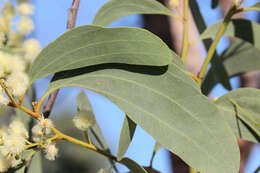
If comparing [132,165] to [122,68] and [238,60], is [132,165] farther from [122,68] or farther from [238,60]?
[238,60]

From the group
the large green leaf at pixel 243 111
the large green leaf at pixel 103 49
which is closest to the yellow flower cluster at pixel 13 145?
the large green leaf at pixel 103 49

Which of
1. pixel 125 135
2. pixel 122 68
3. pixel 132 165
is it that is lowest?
pixel 132 165

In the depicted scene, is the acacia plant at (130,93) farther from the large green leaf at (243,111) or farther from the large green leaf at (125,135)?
the large green leaf at (243,111)

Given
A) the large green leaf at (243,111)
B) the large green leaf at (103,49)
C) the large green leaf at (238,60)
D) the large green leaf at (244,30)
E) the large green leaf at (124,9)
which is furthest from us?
the large green leaf at (238,60)

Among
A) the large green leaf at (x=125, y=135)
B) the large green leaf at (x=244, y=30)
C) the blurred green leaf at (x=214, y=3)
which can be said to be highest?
the blurred green leaf at (x=214, y=3)

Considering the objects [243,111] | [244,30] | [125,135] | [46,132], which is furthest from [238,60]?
[46,132]

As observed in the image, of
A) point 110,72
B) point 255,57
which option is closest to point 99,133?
point 110,72

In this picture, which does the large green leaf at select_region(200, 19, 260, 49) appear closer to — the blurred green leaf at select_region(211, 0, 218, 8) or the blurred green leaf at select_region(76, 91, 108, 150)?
the blurred green leaf at select_region(211, 0, 218, 8)
